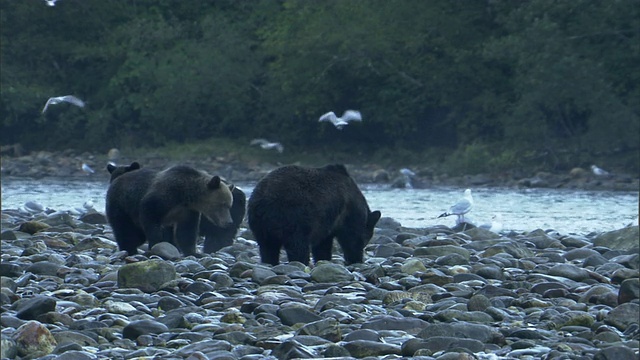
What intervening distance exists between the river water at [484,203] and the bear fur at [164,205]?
7.32 meters

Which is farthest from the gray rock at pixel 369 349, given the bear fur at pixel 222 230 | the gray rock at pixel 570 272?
the bear fur at pixel 222 230

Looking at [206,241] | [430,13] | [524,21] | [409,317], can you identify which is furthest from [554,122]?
[409,317]

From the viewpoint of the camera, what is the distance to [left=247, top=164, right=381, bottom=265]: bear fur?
809 centimetres

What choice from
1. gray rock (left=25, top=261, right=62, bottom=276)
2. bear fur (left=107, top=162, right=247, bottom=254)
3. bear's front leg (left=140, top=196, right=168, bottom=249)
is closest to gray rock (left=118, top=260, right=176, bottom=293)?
gray rock (left=25, top=261, right=62, bottom=276)

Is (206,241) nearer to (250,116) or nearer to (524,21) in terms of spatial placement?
(524,21)

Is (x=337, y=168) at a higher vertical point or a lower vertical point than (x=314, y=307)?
higher

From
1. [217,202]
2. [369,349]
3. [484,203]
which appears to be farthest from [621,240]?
[484,203]

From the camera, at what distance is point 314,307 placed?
6.66 meters

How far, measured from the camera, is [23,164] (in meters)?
35.6

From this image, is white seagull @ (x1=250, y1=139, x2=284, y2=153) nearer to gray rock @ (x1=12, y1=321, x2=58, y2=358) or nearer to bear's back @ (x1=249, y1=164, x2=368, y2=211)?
bear's back @ (x1=249, y1=164, x2=368, y2=211)

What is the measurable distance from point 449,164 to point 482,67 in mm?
4144

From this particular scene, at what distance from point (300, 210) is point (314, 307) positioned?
1.55 m

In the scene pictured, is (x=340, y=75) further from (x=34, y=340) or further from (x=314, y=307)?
(x=34, y=340)

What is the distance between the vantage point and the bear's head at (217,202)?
9125 millimetres
